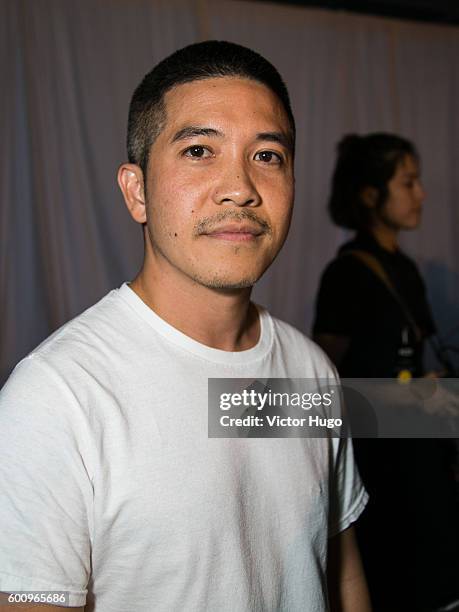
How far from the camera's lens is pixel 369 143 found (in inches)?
93.7

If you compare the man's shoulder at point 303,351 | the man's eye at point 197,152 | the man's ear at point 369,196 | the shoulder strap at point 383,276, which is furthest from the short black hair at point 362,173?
the man's eye at point 197,152

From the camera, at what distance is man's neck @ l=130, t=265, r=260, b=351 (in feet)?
3.59

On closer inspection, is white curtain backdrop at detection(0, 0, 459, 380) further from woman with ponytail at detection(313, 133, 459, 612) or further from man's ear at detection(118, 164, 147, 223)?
man's ear at detection(118, 164, 147, 223)

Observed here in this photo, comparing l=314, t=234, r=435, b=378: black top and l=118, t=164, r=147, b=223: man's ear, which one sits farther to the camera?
l=314, t=234, r=435, b=378: black top

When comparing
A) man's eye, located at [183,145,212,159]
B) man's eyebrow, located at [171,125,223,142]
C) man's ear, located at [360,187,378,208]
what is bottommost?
man's eye, located at [183,145,212,159]

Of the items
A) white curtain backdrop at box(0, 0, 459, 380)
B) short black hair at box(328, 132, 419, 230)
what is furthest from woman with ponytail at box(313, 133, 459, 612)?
white curtain backdrop at box(0, 0, 459, 380)

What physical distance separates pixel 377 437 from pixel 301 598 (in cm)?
95

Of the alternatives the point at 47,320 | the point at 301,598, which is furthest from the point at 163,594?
the point at 47,320

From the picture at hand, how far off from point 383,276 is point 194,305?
112 centimetres

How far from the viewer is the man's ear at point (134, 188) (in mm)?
1184

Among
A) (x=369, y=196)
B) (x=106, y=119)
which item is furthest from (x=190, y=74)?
(x=106, y=119)

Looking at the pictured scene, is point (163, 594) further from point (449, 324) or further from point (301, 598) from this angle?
point (449, 324)

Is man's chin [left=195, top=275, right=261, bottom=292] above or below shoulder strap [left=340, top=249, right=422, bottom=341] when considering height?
below

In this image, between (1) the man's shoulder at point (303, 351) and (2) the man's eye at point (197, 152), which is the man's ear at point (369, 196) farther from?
(2) the man's eye at point (197, 152)
